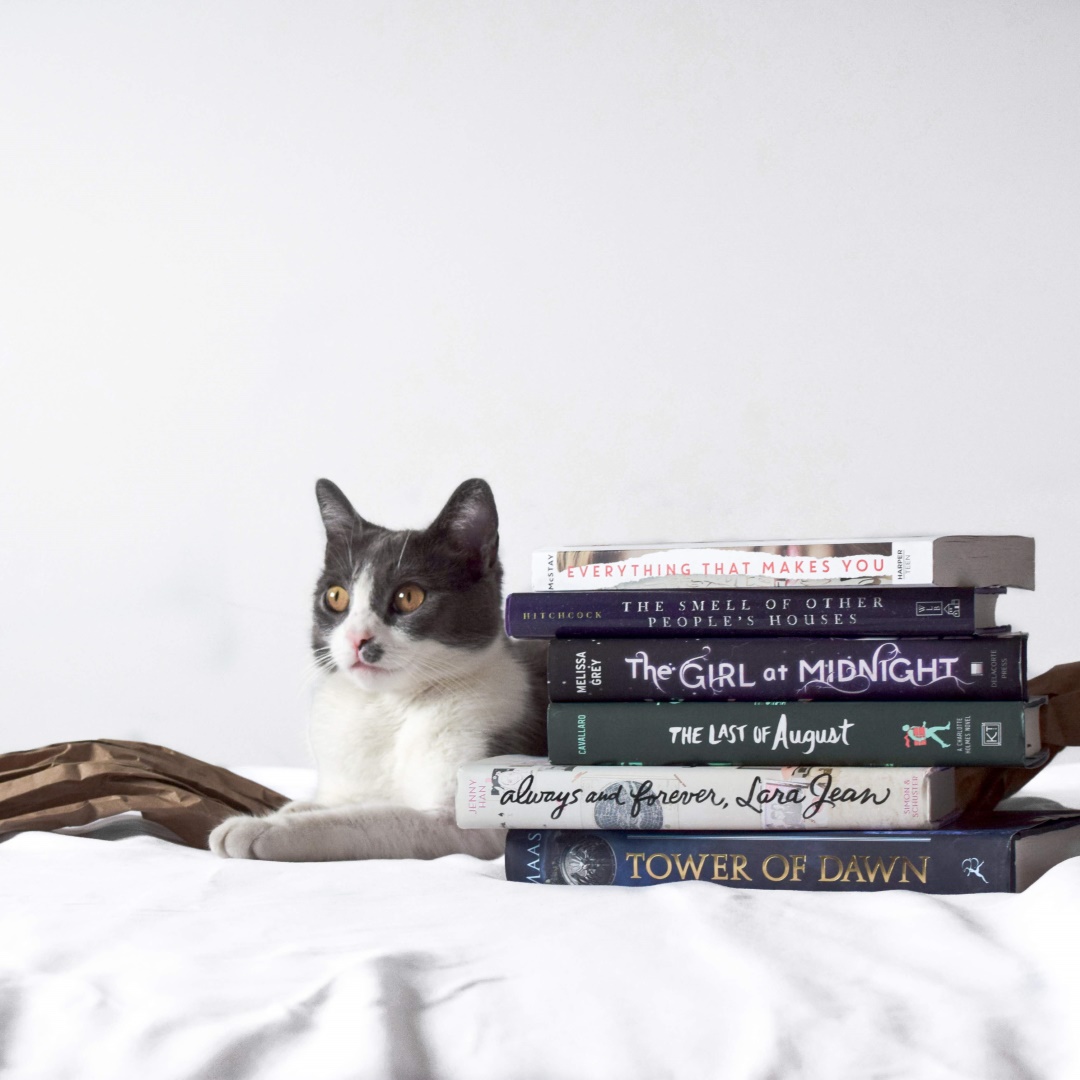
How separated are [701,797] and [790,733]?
0.28ft

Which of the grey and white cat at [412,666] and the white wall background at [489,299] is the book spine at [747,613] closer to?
the grey and white cat at [412,666]

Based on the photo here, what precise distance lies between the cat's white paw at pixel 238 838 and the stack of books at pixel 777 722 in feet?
0.70

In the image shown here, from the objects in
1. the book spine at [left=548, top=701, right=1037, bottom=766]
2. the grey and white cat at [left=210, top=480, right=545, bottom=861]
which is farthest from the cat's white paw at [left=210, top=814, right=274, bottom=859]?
the book spine at [left=548, top=701, right=1037, bottom=766]

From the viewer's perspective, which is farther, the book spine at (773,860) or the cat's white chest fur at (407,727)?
the cat's white chest fur at (407,727)

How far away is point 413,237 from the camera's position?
199 cm

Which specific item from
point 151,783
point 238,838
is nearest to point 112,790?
point 151,783

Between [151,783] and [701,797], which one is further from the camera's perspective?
[151,783]

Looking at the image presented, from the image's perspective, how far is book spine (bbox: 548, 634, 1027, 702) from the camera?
86 centimetres

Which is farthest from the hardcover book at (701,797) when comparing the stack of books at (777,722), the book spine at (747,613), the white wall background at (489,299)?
the white wall background at (489,299)

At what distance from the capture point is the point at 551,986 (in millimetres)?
616

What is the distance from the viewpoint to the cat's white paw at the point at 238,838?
39.3 inches

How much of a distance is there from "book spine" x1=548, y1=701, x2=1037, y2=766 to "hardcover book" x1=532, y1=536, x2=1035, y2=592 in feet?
0.31

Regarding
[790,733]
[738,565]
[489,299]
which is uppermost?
[489,299]

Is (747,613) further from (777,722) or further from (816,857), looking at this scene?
(816,857)
